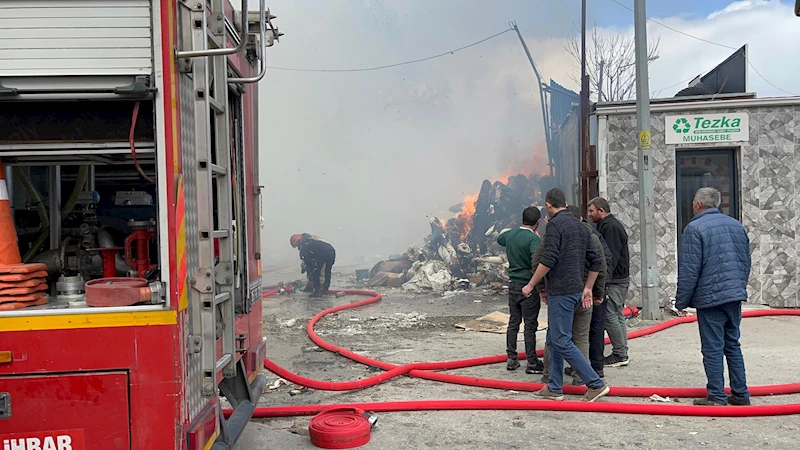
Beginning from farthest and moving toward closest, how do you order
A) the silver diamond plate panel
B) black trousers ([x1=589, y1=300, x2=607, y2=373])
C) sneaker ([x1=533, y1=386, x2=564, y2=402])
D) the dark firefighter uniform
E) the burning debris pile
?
the burning debris pile < the dark firefighter uniform < black trousers ([x1=589, y1=300, x2=607, y2=373]) < sneaker ([x1=533, y1=386, x2=564, y2=402]) < the silver diamond plate panel

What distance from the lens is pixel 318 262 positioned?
41.4 ft

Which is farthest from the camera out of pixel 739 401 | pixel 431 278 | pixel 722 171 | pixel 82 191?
pixel 431 278

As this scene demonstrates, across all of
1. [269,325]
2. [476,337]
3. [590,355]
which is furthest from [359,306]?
[590,355]

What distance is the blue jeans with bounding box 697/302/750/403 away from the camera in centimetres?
518

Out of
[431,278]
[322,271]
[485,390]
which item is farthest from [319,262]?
[485,390]

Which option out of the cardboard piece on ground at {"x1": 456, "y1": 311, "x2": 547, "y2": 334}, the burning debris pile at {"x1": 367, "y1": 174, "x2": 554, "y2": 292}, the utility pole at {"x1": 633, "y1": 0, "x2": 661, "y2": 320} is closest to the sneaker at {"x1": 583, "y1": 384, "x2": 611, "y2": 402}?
the cardboard piece on ground at {"x1": 456, "y1": 311, "x2": 547, "y2": 334}

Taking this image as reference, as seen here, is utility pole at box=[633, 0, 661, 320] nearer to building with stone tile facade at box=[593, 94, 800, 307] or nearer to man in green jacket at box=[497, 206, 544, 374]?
building with stone tile facade at box=[593, 94, 800, 307]

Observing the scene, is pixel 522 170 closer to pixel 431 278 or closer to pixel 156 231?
pixel 431 278

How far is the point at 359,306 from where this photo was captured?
37.1ft

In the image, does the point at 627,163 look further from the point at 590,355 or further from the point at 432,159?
the point at 432,159

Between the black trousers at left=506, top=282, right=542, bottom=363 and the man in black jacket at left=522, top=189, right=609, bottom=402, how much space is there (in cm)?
80

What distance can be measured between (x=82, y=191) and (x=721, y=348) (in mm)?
5025

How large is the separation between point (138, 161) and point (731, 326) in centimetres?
474

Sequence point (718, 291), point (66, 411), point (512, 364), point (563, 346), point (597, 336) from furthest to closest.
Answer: point (512, 364) < point (597, 336) < point (563, 346) < point (718, 291) < point (66, 411)
